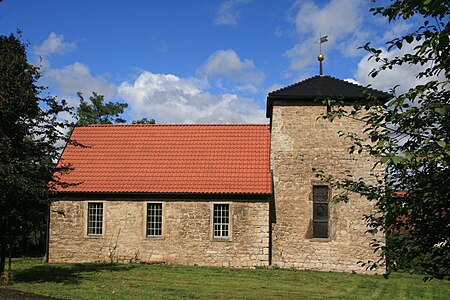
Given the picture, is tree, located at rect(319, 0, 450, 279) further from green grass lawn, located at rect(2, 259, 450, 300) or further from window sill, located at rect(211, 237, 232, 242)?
window sill, located at rect(211, 237, 232, 242)

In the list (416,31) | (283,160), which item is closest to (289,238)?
(283,160)

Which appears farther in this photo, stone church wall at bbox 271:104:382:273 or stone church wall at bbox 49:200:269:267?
stone church wall at bbox 271:104:382:273

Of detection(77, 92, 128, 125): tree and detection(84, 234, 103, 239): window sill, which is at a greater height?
detection(77, 92, 128, 125): tree

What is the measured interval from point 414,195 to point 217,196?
576 inches

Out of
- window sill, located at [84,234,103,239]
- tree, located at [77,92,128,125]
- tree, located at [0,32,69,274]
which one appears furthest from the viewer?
tree, located at [77,92,128,125]

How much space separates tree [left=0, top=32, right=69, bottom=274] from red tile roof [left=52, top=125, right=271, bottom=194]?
6.27 metres

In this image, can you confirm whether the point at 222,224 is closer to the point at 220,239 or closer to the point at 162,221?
the point at 220,239

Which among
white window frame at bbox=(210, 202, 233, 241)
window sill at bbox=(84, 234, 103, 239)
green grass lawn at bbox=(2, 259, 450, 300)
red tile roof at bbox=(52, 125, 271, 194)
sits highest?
red tile roof at bbox=(52, 125, 271, 194)

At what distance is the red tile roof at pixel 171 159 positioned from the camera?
19562mm

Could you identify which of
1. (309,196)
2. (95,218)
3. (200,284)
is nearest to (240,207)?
(309,196)

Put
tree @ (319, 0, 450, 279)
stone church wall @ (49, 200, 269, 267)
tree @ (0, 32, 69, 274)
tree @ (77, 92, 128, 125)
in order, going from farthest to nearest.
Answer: tree @ (77, 92, 128, 125)
stone church wall @ (49, 200, 269, 267)
tree @ (0, 32, 69, 274)
tree @ (319, 0, 450, 279)

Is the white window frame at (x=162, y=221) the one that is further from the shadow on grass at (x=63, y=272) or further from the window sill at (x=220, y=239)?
the window sill at (x=220, y=239)

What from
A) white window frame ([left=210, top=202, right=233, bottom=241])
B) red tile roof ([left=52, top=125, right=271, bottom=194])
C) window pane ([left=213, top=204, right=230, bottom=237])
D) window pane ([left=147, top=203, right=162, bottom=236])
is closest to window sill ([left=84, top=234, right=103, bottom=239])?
red tile roof ([left=52, top=125, right=271, bottom=194])

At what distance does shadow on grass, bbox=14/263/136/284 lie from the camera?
14434 millimetres
